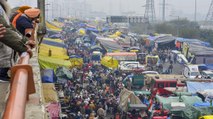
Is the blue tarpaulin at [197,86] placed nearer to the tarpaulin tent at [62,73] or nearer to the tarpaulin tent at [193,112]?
the tarpaulin tent at [193,112]

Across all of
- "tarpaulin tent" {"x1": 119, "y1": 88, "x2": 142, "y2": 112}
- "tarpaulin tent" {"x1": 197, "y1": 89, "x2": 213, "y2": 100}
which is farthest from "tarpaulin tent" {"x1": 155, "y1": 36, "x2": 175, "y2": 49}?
"tarpaulin tent" {"x1": 119, "y1": 88, "x2": 142, "y2": 112}

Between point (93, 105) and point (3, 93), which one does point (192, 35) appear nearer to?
point (93, 105)

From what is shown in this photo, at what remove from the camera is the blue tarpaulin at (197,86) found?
46.5ft

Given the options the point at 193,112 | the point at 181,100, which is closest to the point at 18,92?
the point at 193,112

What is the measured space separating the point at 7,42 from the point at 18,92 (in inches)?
26.6

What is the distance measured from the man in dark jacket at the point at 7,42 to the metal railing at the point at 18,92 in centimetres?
15

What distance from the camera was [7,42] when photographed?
6.73ft

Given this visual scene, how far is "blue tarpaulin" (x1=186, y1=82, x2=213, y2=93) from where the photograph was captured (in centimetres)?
1417

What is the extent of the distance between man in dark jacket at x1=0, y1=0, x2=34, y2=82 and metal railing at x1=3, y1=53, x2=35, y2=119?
15 centimetres

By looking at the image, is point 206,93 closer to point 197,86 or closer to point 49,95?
point 197,86

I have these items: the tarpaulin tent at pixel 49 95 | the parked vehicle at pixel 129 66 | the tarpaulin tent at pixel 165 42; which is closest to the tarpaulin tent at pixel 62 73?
the tarpaulin tent at pixel 49 95

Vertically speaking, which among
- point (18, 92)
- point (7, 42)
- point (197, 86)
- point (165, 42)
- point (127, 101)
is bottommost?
point (127, 101)

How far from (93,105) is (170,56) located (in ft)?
55.4

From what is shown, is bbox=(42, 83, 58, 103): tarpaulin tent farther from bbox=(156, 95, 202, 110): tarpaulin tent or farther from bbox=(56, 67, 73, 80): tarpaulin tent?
bbox=(56, 67, 73, 80): tarpaulin tent
